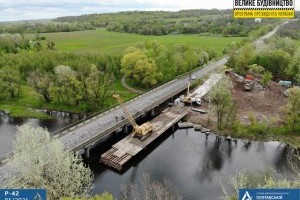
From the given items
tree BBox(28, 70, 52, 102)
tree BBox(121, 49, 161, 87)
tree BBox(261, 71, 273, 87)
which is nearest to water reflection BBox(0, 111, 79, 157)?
tree BBox(28, 70, 52, 102)

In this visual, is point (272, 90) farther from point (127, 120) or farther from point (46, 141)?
point (46, 141)

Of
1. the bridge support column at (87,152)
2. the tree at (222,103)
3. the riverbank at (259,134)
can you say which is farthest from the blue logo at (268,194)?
the tree at (222,103)

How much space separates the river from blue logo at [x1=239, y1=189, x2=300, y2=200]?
1340 inches

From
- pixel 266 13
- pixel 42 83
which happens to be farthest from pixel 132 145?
pixel 42 83

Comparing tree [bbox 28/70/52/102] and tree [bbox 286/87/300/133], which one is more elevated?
tree [bbox 28/70/52/102]

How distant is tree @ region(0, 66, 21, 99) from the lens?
10131 cm

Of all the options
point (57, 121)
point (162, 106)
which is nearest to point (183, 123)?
point (162, 106)

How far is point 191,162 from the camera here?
214 feet

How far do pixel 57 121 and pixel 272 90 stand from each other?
228 ft

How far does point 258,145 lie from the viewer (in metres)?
72.4

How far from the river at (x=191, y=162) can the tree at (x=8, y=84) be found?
83.6 ft

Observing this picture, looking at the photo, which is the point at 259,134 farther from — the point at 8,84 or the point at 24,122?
the point at 8,84

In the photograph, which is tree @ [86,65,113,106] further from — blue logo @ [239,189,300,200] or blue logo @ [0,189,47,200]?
blue logo @ [239,189,300,200]

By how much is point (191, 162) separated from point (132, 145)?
43.1 ft
